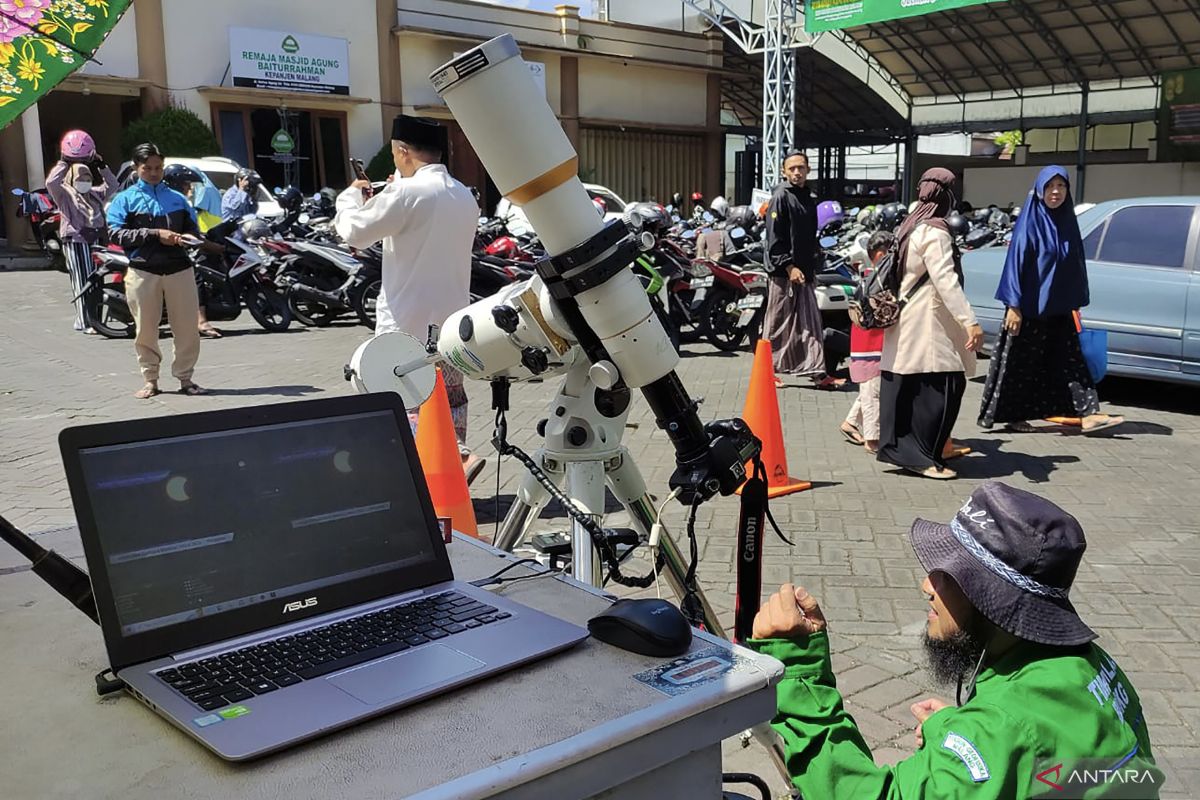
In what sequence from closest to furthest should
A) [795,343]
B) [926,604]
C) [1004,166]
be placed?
[926,604], [795,343], [1004,166]

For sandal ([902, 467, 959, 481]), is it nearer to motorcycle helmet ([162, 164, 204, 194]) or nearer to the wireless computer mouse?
the wireless computer mouse

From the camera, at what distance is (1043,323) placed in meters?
7.24

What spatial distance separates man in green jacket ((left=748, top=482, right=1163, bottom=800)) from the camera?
161 cm

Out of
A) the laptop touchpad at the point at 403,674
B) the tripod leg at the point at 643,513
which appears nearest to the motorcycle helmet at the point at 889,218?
the tripod leg at the point at 643,513

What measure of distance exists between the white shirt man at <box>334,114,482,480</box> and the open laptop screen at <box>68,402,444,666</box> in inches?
123

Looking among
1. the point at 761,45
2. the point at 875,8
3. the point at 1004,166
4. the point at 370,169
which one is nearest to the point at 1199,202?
the point at 875,8

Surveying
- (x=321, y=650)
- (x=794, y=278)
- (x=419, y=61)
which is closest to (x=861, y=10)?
(x=419, y=61)

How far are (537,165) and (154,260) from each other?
6929 mm

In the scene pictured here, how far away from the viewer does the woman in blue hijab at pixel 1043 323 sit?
6.89m

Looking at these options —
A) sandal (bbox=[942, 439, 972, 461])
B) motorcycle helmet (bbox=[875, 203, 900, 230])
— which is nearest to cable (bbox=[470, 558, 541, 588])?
sandal (bbox=[942, 439, 972, 461])

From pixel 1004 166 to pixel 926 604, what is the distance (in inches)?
1289

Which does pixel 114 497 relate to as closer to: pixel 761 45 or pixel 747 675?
pixel 747 675

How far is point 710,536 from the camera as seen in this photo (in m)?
5.16

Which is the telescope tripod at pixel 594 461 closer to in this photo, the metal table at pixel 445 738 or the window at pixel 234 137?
the metal table at pixel 445 738
